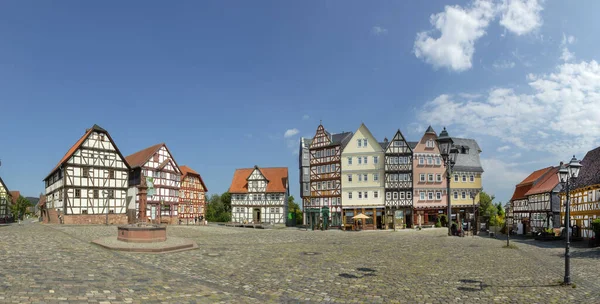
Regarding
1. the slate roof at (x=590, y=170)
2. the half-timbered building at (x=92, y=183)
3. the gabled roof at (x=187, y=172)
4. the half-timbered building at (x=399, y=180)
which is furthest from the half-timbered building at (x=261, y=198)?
the slate roof at (x=590, y=170)

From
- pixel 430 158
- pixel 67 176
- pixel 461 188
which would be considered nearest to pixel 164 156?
pixel 67 176

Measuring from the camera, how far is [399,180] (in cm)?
5884

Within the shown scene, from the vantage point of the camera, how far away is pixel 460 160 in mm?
62156

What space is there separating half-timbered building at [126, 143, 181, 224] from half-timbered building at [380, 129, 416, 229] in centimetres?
3018

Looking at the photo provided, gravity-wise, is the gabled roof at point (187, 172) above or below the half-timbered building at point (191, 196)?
above

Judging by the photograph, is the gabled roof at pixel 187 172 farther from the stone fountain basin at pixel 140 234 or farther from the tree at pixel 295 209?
the stone fountain basin at pixel 140 234

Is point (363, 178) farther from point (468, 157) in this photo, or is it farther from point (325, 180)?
point (468, 157)

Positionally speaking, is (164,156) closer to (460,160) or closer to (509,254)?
(460,160)

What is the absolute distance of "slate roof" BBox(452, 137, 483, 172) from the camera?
202 ft

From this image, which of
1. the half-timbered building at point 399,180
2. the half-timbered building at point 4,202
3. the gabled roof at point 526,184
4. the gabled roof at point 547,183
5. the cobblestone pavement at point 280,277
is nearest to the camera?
the cobblestone pavement at point 280,277

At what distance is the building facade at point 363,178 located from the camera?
59.0 metres

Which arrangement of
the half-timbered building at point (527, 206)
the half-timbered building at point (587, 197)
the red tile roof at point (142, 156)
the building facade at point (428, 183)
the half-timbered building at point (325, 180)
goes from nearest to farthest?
1. the half-timbered building at point (587, 197)
2. the half-timbered building at point (527, 206)
3. the red tile roof at point (142, 156)
4. the building facade at point (428, 183)
5. the half-timbered building at point (325, 180)

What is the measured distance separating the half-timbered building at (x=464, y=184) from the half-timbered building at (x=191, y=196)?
38090 millimetres

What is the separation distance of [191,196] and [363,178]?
30192mm
